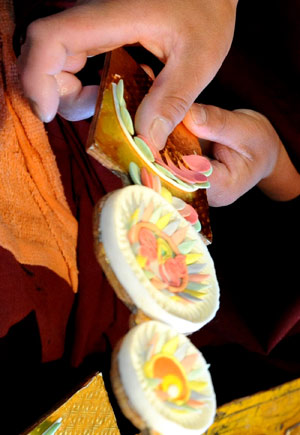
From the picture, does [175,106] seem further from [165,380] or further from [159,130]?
[165,380]

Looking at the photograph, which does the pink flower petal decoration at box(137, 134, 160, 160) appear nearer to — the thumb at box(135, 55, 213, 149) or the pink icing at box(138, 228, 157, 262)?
the thumb at box(135, 55, 213, 149)

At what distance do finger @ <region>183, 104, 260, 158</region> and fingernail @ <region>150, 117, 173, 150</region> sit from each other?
0.14 metres

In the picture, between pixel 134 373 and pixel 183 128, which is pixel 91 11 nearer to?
pixel 183 128

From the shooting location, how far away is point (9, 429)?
0.63 metres

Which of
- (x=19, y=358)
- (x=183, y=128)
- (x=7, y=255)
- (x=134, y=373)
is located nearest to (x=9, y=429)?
(x=19, y=358)

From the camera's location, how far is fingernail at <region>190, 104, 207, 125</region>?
670 millimetres

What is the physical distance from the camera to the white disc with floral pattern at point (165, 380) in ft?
1.26

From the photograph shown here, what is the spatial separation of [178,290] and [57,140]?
13.8 inches

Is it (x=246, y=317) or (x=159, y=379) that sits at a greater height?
(x=159, y=379)

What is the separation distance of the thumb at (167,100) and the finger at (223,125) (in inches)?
3.2

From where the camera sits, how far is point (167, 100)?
544 millimetres

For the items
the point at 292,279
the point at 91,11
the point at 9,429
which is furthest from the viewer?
the point at 292,279

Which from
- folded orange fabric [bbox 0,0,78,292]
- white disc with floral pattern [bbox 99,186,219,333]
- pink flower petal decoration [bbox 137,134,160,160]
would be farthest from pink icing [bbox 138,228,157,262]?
folded orange fabric [bbox 0,0,78,292]

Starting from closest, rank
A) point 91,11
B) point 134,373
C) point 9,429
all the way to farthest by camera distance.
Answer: point 134,373
point 91,11
point 9,429
